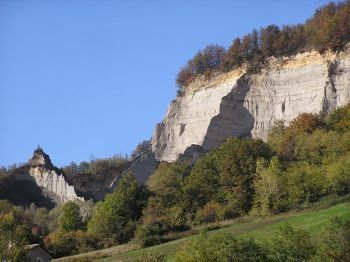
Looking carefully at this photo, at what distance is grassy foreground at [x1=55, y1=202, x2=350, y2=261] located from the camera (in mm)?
42125

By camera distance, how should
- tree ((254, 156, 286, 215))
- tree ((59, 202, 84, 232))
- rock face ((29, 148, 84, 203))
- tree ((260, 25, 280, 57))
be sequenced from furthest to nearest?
1. tree ((260, 25, 280, 57))
2. rock face ((29, 148, 84, 203))
3. tree ((59, 202, 84, 232))
4. tree ((254, 156, 286, 215))

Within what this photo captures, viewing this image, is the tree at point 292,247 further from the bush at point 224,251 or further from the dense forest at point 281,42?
the dense forest at point 281,42

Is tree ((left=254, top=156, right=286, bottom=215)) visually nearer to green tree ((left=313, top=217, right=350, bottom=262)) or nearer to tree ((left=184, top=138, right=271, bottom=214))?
tree ((left=184, top=138, right=271, bottom=214))

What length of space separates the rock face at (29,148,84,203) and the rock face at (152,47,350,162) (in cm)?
1560

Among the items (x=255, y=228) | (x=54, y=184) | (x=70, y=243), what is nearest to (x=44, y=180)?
(x=54, y=184)

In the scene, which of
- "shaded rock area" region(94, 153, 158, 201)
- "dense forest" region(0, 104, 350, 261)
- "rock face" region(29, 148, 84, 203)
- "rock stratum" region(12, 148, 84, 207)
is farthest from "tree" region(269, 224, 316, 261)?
"shaded rock area" region(94, 153, 158, 201)

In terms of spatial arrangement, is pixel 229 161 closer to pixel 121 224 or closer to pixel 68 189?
pixel 121 224

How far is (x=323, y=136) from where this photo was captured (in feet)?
205

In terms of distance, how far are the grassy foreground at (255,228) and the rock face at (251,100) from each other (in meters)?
28.0

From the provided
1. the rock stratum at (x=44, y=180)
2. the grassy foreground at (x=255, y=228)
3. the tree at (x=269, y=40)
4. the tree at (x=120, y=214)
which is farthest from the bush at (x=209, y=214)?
the tree at (x=269, y=40)

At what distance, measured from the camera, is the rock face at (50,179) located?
74.3m

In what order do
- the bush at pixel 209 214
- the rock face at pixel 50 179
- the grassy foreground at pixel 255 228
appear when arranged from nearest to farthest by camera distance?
the grassy foreground at pixel 255 228
the bush at pixel 209 214
the rock face at pixel 50 179

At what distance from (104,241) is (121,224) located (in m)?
2.33

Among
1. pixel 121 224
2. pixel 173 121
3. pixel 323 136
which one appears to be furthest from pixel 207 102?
pixel 121 224
